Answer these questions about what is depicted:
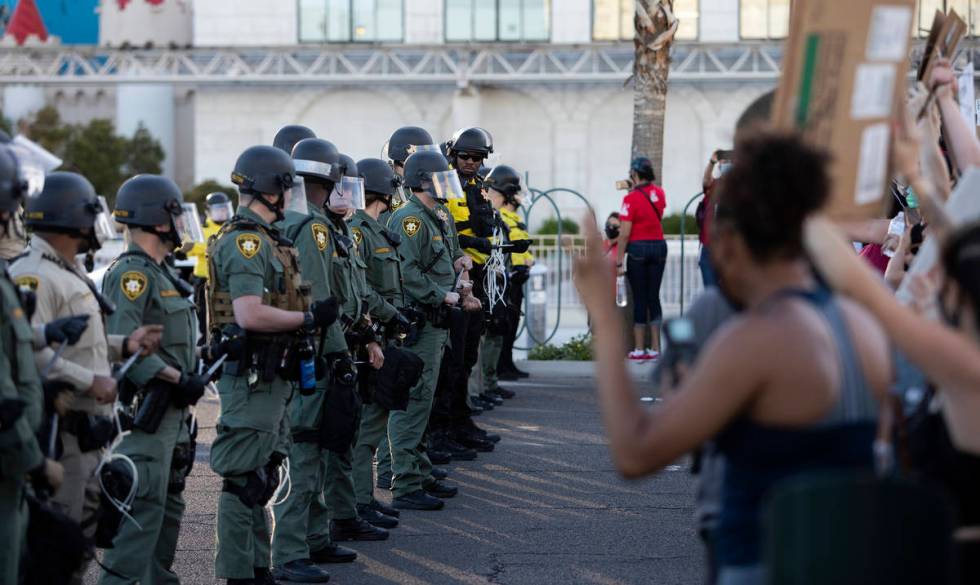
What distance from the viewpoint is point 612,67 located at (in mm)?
38500

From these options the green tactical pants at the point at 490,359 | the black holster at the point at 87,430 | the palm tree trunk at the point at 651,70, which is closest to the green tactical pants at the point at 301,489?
the black holster at the point at 87,430

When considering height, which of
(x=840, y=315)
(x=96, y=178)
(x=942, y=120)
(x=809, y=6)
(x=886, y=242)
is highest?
(x=809, y=6)

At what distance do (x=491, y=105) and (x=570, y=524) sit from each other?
3319 centimetres

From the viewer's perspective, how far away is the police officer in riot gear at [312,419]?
7477 millimetres

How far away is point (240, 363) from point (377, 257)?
2474 millimetres

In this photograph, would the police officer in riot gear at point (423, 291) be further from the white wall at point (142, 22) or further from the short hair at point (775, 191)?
the white wall at point (142, 22)

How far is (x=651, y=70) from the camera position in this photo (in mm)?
18266

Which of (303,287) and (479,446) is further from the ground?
(303,287)

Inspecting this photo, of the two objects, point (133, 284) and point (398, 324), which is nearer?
point (133, 284)

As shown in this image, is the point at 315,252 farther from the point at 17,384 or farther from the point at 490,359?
the point at 490,359

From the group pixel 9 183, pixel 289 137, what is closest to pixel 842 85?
pixel 9 183

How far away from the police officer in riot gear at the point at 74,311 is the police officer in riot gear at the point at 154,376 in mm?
287

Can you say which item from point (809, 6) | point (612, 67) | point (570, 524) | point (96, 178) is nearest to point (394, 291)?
point (570, 524)

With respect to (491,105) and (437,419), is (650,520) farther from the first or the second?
(491,105)
